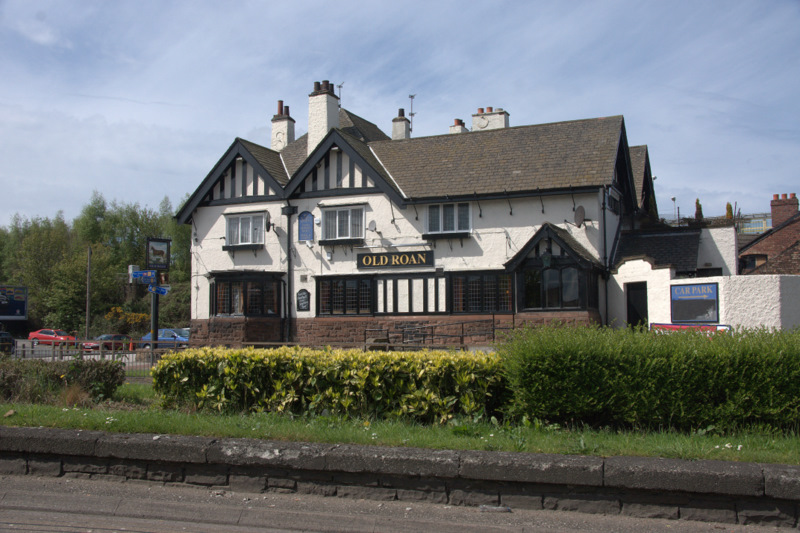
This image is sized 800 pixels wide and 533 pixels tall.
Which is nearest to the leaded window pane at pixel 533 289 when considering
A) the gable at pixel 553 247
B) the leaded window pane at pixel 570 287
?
the gable at pixel 553 247

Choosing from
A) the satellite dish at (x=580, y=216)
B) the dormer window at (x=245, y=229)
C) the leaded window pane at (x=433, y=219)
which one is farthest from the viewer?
the dormer window at (x=245, y=229)

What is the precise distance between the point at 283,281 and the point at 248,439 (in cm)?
1877

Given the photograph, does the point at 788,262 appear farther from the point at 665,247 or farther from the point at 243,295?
the point at 243,295

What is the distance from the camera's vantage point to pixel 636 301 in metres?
21.6

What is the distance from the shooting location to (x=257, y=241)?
26.1 m

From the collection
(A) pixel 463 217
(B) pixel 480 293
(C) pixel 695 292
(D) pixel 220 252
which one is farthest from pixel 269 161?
(C) pixel 695 292

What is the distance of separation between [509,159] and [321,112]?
8.39 metres

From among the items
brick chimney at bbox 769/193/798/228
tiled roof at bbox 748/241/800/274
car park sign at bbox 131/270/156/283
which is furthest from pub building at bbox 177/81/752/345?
brick chimney at bbox 769/193/798/228

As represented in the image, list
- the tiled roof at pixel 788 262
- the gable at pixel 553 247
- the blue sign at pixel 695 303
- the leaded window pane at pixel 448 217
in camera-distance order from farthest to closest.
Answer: the tiled roof at pixel 788 262 < the leaded window pane at pixel 448 217 < the gable at pixel 553 247 < the blue sign at pixel 695 303

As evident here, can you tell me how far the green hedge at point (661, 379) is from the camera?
6.87m

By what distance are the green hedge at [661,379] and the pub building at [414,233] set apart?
13.2m

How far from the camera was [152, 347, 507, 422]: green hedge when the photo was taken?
807cm

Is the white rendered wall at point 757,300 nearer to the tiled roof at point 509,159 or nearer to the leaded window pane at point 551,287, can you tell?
the leaded window pane at point 551,287

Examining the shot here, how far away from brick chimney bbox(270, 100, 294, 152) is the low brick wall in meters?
25.8
